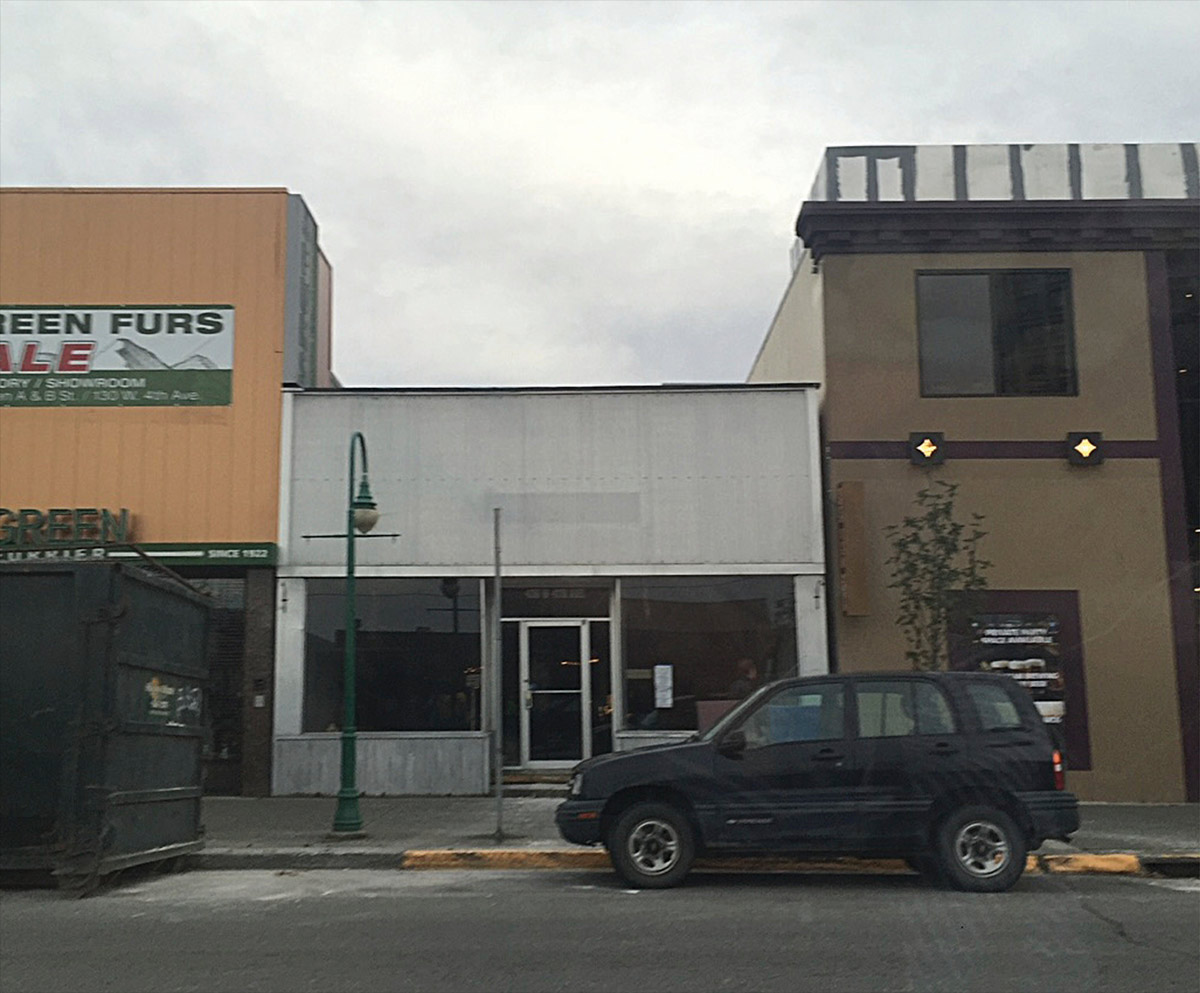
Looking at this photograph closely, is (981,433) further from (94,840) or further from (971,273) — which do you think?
(94,840)

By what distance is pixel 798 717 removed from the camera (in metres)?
11.5

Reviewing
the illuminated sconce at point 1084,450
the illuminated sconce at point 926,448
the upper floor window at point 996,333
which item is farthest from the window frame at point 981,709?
the upper floor window at point 996,333

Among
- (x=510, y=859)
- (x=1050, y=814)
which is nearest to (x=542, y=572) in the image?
(x=510, y=859)

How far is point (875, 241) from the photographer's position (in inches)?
752

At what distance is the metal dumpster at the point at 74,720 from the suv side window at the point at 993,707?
7.07 m

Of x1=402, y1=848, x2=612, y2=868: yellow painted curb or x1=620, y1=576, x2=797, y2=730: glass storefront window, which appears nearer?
x1=402, y1=848, x2=612, y2=868: yellow painted curb

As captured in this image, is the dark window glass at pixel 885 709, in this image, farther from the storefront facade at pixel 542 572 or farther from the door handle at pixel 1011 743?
the storefront facade at pixel 542 572

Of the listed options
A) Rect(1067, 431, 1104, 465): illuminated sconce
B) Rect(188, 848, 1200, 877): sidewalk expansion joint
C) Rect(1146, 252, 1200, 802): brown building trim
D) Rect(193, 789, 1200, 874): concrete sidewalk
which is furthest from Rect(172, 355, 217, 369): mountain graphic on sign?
Rect(1146, 252, 1200, 802): brown building trim

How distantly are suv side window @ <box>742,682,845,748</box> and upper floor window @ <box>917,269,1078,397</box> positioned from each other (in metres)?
8.41

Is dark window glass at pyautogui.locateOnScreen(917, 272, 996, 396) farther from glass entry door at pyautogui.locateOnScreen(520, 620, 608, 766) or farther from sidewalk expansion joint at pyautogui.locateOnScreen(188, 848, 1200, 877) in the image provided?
sidewalk expansion joint at pyautogui.locateOnScreen(188, 848, 1200, 877)

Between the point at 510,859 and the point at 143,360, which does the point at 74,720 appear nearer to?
the point at 510,859

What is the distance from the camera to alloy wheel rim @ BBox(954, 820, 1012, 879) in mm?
11062

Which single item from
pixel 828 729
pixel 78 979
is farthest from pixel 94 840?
pixel 828 729

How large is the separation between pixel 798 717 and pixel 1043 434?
892 centimetres
